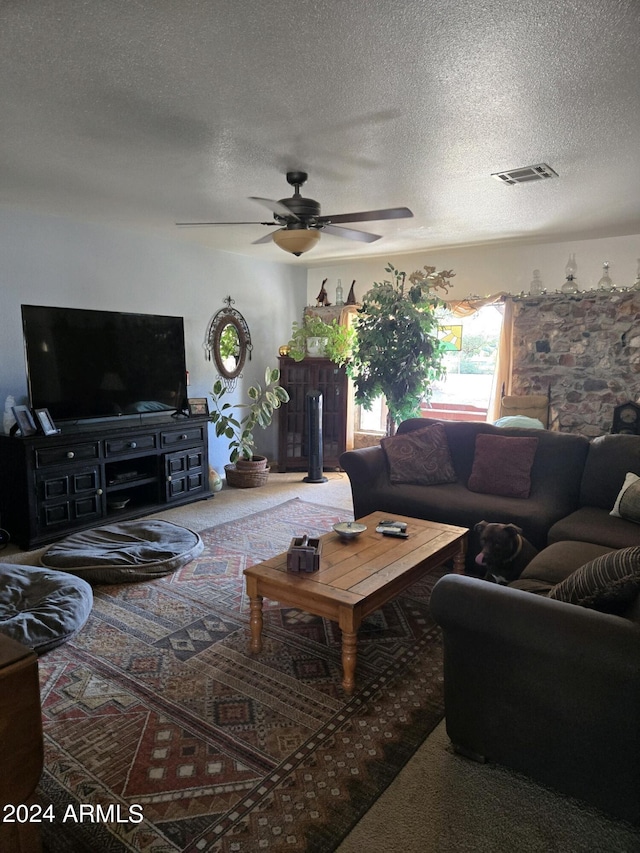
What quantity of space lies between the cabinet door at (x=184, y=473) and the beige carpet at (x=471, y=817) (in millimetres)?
3438

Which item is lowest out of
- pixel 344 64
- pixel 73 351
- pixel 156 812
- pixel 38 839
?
pixel 156 812

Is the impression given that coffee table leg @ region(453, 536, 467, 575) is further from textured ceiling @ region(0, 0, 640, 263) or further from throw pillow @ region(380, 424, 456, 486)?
textured ceiling @ region(0, 0, 640, 263)

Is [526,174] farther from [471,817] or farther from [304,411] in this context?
[304,411]

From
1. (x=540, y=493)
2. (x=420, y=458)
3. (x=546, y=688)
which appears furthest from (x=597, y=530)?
(x=546, y=688)

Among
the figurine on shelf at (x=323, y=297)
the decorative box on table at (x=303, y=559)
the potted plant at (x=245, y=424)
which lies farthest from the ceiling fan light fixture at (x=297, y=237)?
the figurine on shelf at (x=323, y=297)

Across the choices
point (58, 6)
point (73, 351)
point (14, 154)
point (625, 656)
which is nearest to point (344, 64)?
point (58, 6)

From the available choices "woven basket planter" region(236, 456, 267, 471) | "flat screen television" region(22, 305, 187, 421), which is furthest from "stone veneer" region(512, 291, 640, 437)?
"flat screen television" region(22, 305, 187, 421)

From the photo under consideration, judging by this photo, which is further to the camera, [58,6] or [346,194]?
[346,194]

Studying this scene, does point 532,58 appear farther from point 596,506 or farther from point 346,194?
point 596,506

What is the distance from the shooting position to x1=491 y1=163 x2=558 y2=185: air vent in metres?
3.19

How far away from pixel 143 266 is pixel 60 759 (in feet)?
13.9

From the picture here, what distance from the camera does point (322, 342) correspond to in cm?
622

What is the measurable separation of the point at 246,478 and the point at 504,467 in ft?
9.49

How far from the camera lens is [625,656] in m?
1.49
